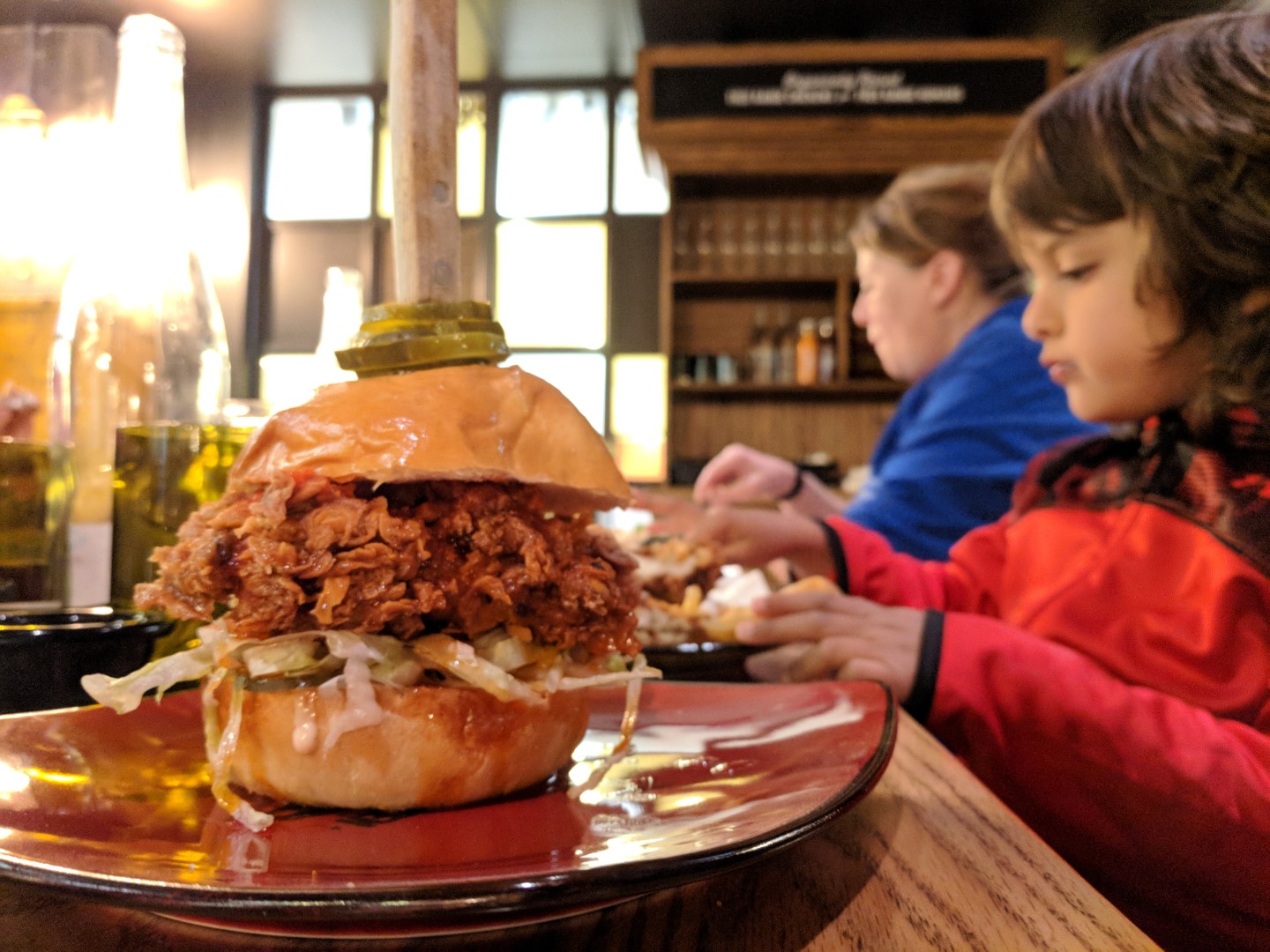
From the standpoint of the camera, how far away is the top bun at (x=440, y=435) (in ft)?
2.39

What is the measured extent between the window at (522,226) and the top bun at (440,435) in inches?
214

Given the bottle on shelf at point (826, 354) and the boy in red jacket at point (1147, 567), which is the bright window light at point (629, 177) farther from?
the boy in red jacket at point (1147, 567)

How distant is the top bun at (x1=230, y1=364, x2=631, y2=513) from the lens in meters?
0.73

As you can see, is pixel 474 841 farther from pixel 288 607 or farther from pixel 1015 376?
pixel 1015 376

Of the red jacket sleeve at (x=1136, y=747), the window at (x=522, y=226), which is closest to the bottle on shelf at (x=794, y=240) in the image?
the window at (x=522, y=226)

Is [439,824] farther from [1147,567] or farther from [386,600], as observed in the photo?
[1147,567]

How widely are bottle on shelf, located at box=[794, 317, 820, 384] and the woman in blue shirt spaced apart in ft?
7.92

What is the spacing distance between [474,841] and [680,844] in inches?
5.8

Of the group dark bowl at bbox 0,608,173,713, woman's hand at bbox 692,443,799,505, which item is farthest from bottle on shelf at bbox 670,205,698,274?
dark bowl at bbox 0,608,173,713

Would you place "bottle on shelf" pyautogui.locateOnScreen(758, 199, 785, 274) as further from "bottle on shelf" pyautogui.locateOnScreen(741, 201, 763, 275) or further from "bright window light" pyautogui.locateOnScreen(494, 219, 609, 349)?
"bright window light" pyautogui.locateOnScreen(494, 219, 609, 349)

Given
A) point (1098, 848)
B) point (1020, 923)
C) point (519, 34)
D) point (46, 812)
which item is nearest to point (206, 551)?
point (46, 812)

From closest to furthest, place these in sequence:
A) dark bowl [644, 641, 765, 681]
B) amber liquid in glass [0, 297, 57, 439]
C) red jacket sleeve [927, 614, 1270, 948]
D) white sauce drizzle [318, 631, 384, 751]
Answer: white sauce drizzle [318, 631, 384, 751] < red jacket sleeve [927, 614, 1270, 948] < dark bowl [644, 641, 765, 681] < amber liquid in glass [0, 297, 57, 439]

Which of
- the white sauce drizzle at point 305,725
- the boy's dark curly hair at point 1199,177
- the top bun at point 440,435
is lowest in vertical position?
the white sauce drizzle at point 305,725

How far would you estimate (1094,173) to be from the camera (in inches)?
45.1
